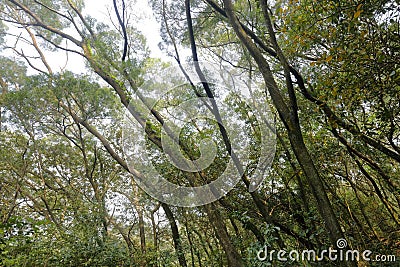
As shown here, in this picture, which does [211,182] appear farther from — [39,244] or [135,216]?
[135,216]

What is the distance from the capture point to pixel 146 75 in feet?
18.4

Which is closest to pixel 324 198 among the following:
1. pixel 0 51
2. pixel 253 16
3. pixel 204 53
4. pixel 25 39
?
pixel 253 16

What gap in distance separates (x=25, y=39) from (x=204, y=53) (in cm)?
523

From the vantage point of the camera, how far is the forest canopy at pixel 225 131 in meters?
2.93

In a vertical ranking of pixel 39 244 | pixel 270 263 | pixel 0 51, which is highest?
pixel 0 51
